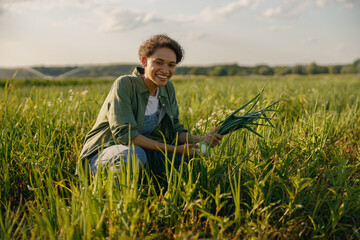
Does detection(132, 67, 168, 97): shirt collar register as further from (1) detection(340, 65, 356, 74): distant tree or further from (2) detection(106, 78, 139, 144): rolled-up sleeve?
(1) detection(340, 65, 356, 74): distant tree

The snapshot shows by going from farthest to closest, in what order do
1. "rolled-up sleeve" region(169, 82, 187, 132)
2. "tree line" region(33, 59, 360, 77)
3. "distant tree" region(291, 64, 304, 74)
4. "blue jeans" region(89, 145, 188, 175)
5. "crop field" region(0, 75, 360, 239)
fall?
"distant tree" region(291, 64, 304, 74)
"tree line" region(33, 59, 360, 77)
"rolled-up sleeve" region(169, 82, 187, 132)
"blue jeans" region(89, 145, 188, 175)
"crop field" region(0, 75, 360, 239)

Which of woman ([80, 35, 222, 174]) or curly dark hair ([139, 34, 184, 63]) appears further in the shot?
curly dark hair ([139, 34, 184, 63])

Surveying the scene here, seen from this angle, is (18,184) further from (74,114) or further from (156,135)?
(156,135)

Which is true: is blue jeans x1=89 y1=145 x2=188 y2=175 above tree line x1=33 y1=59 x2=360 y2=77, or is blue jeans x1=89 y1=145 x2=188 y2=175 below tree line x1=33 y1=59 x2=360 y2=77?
below

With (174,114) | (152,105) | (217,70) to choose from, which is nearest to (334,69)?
(217,70)

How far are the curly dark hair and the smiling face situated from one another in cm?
3

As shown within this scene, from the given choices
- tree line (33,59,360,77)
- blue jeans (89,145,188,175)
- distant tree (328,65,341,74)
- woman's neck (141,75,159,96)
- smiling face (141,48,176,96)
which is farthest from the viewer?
distant tree (328,65,341,74)

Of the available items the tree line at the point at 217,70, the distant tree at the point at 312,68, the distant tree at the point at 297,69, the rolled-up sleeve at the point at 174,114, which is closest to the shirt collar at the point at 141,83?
the rolled-up sleeve at the point at 174,114

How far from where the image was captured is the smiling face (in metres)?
2.13

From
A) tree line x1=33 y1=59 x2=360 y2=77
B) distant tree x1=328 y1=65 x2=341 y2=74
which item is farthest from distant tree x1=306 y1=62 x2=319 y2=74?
distant tree x1=328 y1=65 x2=341 y2=74

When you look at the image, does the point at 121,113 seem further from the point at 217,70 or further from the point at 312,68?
the point at 312,68

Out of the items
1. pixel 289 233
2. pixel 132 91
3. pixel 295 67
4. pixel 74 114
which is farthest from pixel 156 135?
pixel 295 67

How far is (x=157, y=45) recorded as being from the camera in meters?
2.13

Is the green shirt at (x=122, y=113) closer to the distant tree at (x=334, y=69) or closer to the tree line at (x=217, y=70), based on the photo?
the tree line at (x=217, y=70)
